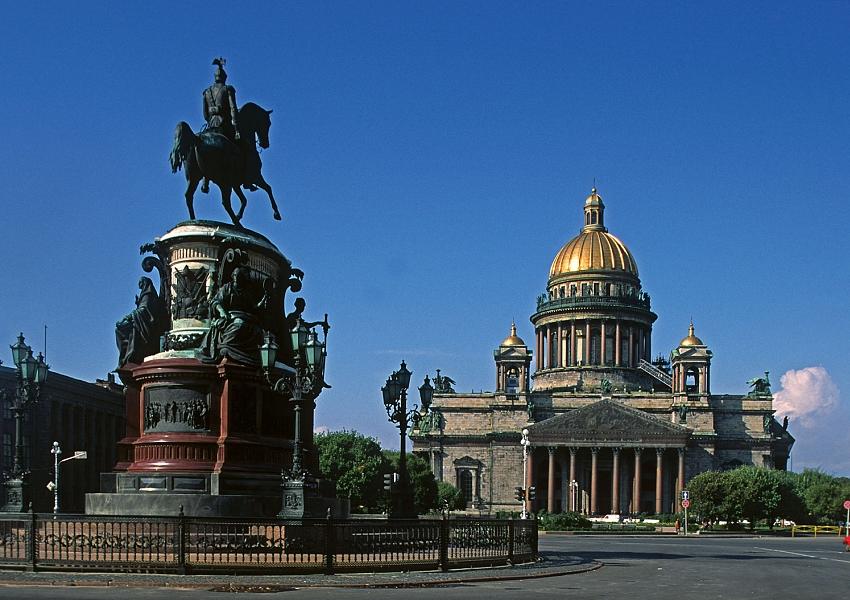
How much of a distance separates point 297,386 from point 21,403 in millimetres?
9891

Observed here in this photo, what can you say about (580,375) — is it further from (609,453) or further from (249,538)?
(249,538)

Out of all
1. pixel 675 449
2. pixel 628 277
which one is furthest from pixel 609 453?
pixel 628 277

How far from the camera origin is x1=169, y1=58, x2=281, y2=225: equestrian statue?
109 ft

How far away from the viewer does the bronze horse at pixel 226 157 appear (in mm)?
33281

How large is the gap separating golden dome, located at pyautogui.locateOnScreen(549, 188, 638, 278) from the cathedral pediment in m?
27.5

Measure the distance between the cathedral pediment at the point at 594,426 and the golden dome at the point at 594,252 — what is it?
2748cm

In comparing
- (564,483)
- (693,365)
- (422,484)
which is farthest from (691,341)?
(422,484)

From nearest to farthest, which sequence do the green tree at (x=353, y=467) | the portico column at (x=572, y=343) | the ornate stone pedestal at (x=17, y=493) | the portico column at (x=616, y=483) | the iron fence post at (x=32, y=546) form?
the iron fence post at (x=32, y=546), the ornate stone pedestal at (x=17, y=493), the green tree at (x=353, y=467), the portico column at (x=616, y=483), the portico column at (x=572, y=343)

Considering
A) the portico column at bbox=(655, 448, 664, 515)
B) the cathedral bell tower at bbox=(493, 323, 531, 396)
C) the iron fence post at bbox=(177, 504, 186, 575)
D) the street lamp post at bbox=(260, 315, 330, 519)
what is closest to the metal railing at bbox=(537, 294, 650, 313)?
the cathedral bell tower at bbox=(493, 323, 531, 396)

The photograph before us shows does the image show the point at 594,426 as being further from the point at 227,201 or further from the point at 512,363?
the point at 227,201

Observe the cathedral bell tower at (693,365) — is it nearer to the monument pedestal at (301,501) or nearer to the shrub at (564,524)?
the shrub at (564,524)

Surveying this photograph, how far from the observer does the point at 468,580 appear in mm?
26172

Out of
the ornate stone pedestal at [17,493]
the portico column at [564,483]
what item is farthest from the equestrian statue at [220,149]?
the portico column at [564,483]

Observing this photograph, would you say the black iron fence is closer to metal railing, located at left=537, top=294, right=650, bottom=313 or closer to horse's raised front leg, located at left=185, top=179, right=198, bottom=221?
horse's raised front leg, located at left=185, top=179, right=198, bottom=221
